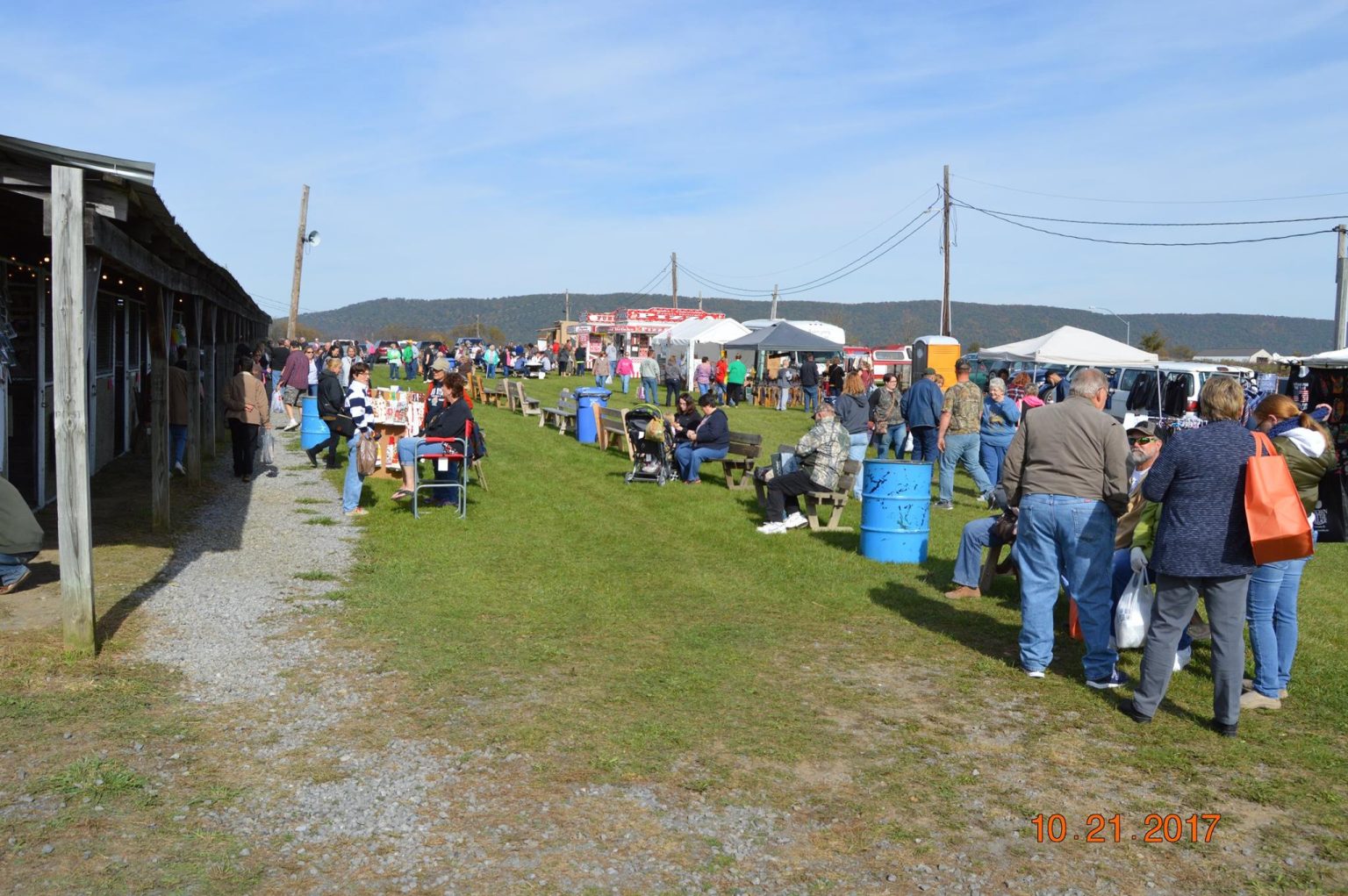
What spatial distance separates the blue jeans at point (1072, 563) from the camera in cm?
583

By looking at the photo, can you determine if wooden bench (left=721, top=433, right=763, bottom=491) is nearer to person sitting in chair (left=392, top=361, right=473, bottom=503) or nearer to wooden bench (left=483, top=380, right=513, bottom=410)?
person sitting in chair (left=392, top=361, right=473, bottom=503)

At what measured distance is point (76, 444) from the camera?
598cm

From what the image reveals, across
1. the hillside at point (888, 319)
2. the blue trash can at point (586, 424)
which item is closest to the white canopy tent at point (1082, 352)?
the blue trash can at point (586, 424)

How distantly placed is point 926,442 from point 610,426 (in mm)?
6237

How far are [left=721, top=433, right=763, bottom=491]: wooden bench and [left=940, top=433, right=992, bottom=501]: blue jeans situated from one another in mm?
2225

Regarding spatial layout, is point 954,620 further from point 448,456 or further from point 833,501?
point 448,456

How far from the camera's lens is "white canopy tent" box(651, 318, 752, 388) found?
35.8m

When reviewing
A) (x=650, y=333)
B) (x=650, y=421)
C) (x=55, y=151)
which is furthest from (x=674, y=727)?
(x=650, y=333)

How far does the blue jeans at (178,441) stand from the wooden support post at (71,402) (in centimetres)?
747

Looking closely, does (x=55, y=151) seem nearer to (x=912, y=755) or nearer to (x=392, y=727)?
(x=392, y=727)

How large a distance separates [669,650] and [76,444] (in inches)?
139

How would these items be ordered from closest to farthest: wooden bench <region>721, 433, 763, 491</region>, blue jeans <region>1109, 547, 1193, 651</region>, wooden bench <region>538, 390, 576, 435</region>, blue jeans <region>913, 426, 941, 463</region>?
1. blue jeans <region>1109, 547, 1193, 651</region>
2. blue jeans <region>913, 426, 941, 463</region>
3. wooden bench <region>721, 433, 763, 491</region>
4. wooden bench <region>538, 390, 576, 435</region>

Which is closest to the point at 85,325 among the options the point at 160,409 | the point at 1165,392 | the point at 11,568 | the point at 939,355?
the point at 11,568

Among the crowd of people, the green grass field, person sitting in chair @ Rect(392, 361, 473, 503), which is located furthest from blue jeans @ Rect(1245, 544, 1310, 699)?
person sitting in chair @ Rect(392, 361, 473, 503)
